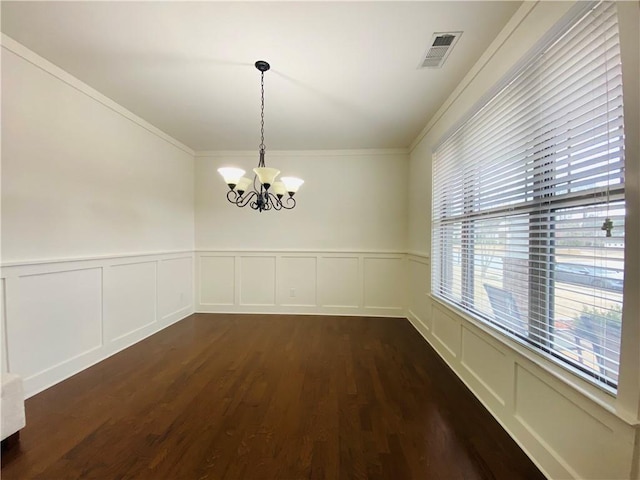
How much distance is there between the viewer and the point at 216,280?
14.5 feet

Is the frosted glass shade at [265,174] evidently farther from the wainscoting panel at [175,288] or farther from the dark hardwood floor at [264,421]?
the wainscoting panel at [175,288]

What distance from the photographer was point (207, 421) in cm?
182

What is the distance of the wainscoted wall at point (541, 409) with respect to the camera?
3.62 ft

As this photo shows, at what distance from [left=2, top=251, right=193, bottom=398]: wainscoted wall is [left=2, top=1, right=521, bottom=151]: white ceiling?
5.46 ft

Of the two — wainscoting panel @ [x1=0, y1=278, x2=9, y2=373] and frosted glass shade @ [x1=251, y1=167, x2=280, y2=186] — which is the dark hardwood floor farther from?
frosted glass shade @ [x1=251, y1=167, x2=280, y2=186]

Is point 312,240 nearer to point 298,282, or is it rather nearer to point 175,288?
point 298,282

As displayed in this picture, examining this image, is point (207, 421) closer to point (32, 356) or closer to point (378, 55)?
point (32, 356)

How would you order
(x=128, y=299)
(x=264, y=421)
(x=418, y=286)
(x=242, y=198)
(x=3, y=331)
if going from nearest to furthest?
(x=264, y=421)
(x=3, y=331)
(x=242, y=198)
(x=128, y=299)
(x=418, y=286)

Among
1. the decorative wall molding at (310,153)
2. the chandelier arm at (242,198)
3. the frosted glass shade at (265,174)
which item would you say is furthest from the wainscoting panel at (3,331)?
the decorative wall molding at (310,153)

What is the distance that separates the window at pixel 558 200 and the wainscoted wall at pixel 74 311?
3442mm

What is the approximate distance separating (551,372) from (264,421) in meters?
1.69

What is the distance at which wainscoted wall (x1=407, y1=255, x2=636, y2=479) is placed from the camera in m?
1.10

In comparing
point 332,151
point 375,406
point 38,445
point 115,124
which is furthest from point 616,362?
point 115,124

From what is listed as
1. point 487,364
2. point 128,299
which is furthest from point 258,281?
point 487,364
